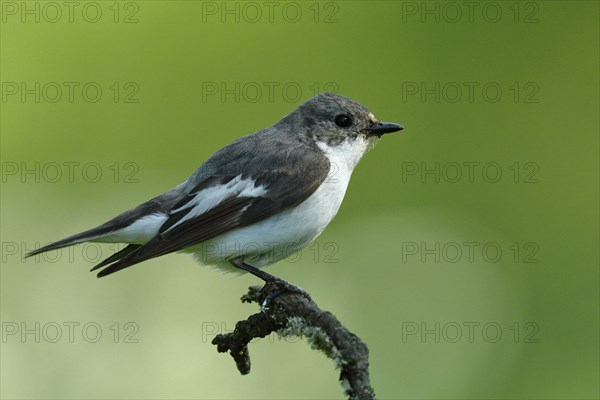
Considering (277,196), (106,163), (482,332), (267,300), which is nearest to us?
(267,300)

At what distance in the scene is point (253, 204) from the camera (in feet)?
14.3

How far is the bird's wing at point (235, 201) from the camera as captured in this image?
4.22 metres

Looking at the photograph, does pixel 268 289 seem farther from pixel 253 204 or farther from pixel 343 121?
pixel 343 121

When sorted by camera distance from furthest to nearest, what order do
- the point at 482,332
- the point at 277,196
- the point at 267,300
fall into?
1. the point at 482,332
2. the point at 277,196
3. the point at 267,300

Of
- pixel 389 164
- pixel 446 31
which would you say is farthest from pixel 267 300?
pixel 446 31

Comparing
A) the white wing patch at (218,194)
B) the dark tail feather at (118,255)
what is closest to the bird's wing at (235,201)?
the white wing patch at (218,194)

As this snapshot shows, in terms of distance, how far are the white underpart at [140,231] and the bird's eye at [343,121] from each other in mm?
1174

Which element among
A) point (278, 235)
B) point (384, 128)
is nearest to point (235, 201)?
point (278, 235)

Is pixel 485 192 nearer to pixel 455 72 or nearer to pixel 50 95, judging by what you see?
pixel 455 72

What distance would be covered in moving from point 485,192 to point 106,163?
2.62 metres

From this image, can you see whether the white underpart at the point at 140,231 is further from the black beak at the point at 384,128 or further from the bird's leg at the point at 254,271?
the black beak at the point at 384,128

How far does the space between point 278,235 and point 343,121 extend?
3.01 feet

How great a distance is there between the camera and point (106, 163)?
221 inches

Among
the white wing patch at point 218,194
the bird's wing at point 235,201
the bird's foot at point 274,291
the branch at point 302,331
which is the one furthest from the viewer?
the white wing patch at point 218,194
